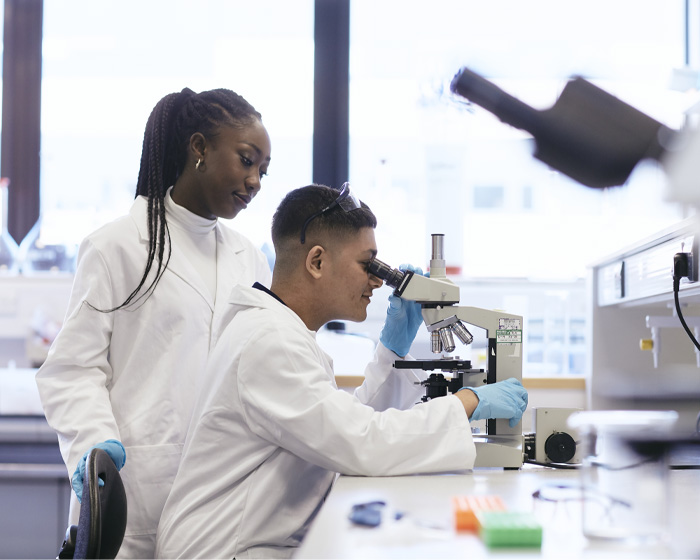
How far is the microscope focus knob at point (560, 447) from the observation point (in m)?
1.46

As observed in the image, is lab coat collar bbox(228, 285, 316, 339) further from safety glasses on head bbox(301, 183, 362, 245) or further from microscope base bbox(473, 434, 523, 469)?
microscope base bbox(473, 434, 523, 469)

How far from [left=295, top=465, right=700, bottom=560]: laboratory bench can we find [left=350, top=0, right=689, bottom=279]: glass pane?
6.61 feet

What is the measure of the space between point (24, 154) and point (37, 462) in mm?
1601

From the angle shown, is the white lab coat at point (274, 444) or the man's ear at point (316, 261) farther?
the man's ear at point (316, 261)

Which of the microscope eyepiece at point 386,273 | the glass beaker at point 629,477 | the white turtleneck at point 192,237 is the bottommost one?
the glass beaker at point 629,477

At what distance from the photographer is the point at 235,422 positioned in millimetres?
1273

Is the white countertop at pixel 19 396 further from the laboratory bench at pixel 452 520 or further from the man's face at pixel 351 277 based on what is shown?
the laboratory bench at pixel 452 520

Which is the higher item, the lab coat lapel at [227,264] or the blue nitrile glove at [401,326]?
the lab coat lapel at [227,264]

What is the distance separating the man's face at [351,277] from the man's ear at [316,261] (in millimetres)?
18

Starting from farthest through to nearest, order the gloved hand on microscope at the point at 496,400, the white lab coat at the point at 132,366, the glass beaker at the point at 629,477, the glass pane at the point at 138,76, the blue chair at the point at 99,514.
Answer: the glass pane at the point at 138,76 < the white lab coat at the point at 132,366 < the gloved hand on microscope at the point at 496,400 < the blue chair at the point at 99,514 < the glass beaker at the point at 629,477

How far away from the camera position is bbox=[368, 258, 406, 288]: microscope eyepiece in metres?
1.43

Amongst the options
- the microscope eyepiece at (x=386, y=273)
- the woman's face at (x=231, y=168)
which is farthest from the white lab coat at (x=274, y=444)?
the woman's face at (x=231, y=168)

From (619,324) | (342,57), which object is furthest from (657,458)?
(342,57)

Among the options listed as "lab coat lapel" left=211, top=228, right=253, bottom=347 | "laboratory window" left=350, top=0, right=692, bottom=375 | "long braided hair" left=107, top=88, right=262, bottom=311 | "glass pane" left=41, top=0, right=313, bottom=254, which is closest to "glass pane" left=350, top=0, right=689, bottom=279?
"laboratory window" left=350, top=0, right=692, bottom=375
